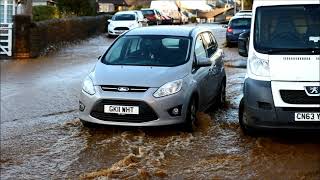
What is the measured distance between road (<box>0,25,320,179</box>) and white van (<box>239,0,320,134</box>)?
46cm

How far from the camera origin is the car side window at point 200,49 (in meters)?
9.34

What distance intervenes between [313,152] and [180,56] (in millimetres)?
2651

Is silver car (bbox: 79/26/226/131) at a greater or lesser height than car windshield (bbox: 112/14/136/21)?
lesser

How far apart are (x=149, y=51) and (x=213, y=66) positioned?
1.33m

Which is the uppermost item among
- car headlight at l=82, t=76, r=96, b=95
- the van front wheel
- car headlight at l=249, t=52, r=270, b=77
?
car headlight at l=249, t=52, r=270, b=77

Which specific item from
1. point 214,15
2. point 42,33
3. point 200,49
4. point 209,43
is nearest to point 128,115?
point 200,49

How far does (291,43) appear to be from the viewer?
769 cm

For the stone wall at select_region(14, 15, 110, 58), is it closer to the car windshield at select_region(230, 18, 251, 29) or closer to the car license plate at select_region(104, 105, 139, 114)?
the car windshield at select_region(230, 18, 251, 29)

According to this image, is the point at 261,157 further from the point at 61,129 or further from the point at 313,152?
the point at 61,129

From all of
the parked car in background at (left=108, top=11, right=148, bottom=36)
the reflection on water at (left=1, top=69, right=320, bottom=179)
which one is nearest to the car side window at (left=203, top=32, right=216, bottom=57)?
the reflection on water at (left=1, top=69, right=320, bottom=179)

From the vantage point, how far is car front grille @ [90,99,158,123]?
8.11 m

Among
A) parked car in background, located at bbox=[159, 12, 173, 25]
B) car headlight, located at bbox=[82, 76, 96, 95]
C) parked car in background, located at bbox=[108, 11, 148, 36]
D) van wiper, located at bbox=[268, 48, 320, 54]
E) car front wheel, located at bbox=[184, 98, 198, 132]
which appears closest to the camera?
van wiper, located at bbox=[268, 48, 320, 54]

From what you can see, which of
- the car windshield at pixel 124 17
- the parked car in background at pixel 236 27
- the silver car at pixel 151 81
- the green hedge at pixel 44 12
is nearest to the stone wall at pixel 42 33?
the green hedge at pixel 44 12

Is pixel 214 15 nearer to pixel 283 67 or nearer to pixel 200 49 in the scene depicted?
pixel 200 49
